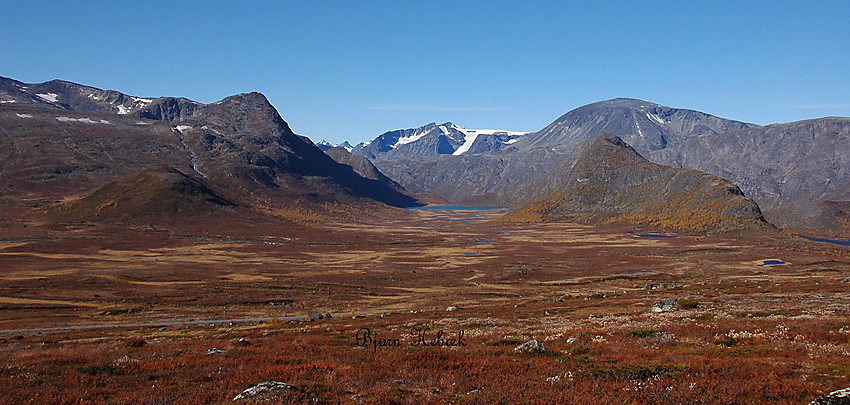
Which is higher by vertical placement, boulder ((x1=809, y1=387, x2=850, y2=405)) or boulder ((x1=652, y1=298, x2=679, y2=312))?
boulder ((x1=809, y1=387, x2=850, y2=405))

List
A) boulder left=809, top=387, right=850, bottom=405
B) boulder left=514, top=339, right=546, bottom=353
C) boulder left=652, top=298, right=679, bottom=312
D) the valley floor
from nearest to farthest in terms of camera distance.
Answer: boulder left=809, top=387, right=850, bottom=405, the valley floor, boulder left=514, top=339, right=546, bottom=353, boulder left=652, top=298, right=679, bottom=312

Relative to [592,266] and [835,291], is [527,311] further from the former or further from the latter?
[592,266]

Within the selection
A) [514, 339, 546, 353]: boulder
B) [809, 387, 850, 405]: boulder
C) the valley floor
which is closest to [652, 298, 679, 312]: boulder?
the valley floor

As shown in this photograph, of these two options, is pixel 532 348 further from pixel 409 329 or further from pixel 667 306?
pixel 667 306

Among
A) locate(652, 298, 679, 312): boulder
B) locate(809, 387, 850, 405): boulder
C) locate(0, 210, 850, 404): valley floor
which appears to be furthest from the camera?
locate(652, 298, 679, 312): boulder

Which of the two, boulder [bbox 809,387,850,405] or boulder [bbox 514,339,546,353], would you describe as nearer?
boulder [bbox 809,387,850,405]

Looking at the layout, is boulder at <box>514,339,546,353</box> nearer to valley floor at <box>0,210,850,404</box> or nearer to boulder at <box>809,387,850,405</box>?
valley floor at <box>0,210,850,404</box>


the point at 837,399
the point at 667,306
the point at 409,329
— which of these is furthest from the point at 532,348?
the point at 667,306

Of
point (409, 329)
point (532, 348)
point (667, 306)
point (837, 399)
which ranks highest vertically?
point (837, 399)
